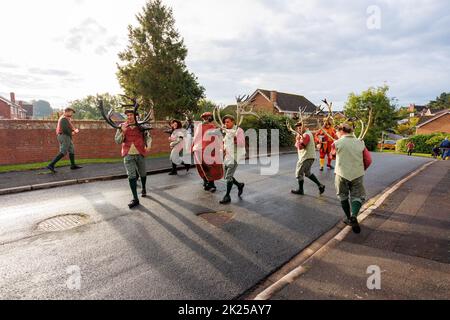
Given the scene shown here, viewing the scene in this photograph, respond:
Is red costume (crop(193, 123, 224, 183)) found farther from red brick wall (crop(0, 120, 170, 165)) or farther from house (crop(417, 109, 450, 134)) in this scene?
house (crop(417, 109, 450, 134))

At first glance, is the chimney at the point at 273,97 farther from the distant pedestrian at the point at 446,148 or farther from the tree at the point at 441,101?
the tree at the point at 441,101

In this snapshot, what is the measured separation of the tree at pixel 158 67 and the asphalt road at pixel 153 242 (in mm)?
17418

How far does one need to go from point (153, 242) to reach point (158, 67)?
22.6 m

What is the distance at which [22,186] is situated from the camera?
7.59 metres

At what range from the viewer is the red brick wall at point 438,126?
44500mm

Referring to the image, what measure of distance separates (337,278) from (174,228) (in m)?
2.82

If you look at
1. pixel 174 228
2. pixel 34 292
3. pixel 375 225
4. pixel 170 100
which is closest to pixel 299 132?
pixel 375 225

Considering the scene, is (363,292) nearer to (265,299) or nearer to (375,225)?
(265,299)

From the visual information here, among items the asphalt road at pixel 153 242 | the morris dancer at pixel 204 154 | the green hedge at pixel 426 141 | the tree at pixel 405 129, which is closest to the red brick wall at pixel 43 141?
the asphalt road at pixel 153 242

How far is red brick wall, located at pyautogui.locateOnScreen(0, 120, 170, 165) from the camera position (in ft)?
35.3

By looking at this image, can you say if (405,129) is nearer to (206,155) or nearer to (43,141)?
(206,155)

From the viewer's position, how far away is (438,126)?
45.7m

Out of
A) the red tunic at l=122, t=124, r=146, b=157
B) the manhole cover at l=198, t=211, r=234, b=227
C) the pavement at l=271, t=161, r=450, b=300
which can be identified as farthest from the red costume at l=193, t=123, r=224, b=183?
the pavement at l=271, t=161, r=450, b=300

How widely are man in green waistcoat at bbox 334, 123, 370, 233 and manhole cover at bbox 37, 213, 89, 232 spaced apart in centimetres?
497
